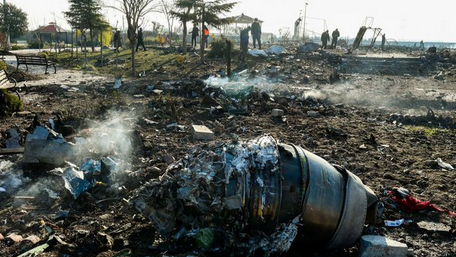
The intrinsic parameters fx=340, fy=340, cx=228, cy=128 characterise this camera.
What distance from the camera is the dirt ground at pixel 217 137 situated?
130 inches

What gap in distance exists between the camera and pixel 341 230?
113 inches

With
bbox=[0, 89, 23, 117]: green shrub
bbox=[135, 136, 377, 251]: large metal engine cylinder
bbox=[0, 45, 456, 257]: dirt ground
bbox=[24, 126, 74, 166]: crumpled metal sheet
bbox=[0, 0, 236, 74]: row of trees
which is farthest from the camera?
bbox=[0, 0, 236, 74]: row of trees

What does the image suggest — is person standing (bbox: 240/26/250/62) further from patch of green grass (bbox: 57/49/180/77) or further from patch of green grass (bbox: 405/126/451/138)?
patch of green grass (bbox: 405/126/451/138)

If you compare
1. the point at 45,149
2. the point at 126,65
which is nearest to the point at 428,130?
the point at 45,149

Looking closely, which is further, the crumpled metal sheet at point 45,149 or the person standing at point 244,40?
the person standing at point 244,40

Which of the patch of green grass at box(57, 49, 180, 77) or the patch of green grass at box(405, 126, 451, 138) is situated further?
the patch of green grass at box(57, 49, 180, 77)

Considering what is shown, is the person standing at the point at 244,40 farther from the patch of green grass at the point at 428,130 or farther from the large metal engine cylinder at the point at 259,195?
the large metal engine cylinder at the point at 259,195

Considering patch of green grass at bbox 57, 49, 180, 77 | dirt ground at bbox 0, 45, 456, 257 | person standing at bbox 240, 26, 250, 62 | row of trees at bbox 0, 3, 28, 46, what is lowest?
dirt ground at bbox 0, 45, 456, 257

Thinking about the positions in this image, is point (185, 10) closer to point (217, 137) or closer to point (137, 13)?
point (137, 13)

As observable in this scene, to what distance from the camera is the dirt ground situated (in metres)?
3.31

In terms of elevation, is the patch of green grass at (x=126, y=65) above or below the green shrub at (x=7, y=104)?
above

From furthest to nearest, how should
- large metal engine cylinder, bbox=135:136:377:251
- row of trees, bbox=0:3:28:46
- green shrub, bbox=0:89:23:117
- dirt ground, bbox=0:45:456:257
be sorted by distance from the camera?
1. row of trees, bbox=0:3:28:46
2. green shrub, bbox=0:89:23:117
3. dirt ground, bbox=0:45:456:257
4. large metal engine cylinder, bbox=135:136:377:251

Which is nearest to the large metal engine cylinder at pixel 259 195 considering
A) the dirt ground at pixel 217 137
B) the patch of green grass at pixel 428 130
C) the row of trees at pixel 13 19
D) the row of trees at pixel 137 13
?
the dirt ground at pixel 217 137

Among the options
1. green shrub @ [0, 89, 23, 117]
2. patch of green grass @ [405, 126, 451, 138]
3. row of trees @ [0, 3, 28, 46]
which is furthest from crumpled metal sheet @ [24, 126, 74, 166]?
row of trees @ [0, 3, 28, 46]
